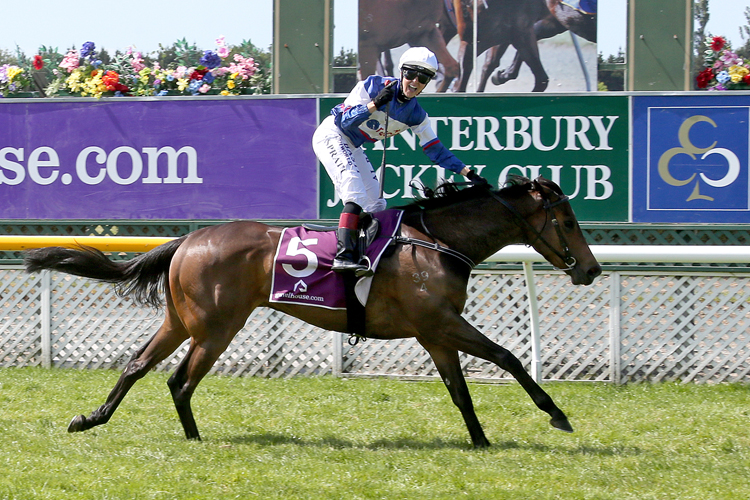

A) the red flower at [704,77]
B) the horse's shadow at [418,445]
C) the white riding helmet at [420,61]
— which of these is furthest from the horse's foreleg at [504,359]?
the red flower at [704,77]

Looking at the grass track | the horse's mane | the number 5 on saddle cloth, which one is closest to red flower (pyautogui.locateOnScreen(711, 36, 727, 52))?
the grass track

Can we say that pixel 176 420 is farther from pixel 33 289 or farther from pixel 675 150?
pixel 675 150

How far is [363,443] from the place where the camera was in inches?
178

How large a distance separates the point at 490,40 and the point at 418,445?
13.0 ft

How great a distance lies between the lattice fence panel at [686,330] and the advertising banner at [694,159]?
721 mm

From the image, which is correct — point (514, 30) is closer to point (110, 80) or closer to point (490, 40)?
point (490, 40)

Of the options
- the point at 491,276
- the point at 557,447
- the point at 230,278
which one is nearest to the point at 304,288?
the point at 230,278

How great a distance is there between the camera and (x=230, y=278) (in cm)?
458

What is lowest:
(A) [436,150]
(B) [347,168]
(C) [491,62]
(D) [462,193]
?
(D) [462,193]

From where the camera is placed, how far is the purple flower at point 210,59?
7266mm

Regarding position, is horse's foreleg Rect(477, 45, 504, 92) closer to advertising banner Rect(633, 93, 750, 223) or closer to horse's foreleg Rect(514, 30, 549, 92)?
horse's foreleg Rect(514, 30, 549, 92)

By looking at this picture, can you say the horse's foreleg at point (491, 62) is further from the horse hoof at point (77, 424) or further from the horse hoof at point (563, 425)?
the horse hoof at point (77, 424)

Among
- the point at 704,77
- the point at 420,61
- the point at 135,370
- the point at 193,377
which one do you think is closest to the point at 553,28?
the point at 704,77

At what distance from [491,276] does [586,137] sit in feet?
4.82
